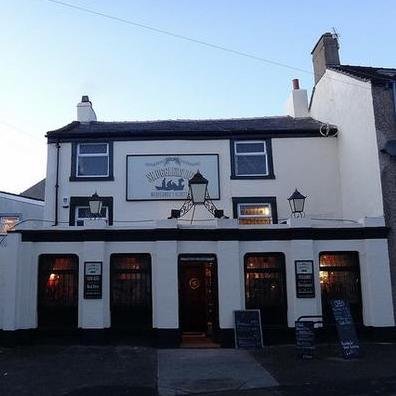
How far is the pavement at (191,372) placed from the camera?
8.98 metres

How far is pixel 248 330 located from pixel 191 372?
3295mm

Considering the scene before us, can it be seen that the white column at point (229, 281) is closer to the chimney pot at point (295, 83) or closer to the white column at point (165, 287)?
the white column at point (165, 287)

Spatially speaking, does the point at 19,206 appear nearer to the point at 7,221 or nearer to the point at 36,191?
the point at 7,221

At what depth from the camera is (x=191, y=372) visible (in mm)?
10430

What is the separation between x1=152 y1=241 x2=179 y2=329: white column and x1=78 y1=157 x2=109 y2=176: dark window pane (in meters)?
4.83

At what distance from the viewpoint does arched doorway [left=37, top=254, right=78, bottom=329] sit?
13.8 metres

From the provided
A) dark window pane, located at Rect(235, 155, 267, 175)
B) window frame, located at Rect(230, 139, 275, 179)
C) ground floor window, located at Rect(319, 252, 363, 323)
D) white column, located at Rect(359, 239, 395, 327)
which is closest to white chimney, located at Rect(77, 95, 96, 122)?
window frame, located at Rect(230, 139, 275, 179)

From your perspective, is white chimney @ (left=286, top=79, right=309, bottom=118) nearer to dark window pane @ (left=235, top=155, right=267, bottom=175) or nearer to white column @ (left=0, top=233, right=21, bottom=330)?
dark window pane @ (left=235, top=155, right=267, bottom=175)

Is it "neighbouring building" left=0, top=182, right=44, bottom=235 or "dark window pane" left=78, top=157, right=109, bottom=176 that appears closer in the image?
"dark window pane" left=78, top=157, right=109, bottom=176

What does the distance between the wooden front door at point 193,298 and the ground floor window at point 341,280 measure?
390cm

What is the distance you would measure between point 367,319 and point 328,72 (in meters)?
9.51

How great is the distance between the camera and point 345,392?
8688mm

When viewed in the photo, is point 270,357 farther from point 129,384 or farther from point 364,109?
point 364,109

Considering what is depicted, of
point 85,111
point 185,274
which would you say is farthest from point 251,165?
point 85,111
